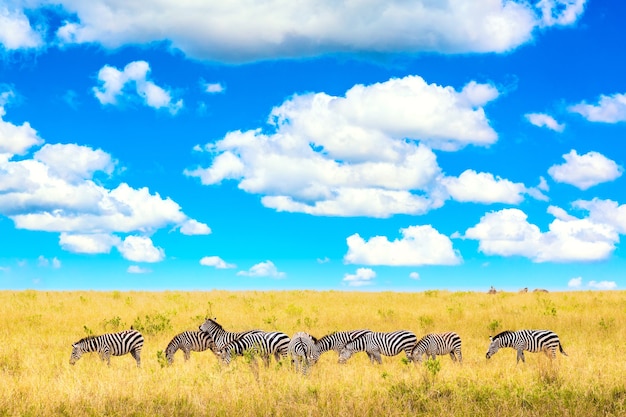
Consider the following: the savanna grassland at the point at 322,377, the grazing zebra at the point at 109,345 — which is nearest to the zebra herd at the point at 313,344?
the grazing zebra at the point at 109,345

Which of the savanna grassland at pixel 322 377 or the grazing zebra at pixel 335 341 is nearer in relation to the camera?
the savanna grassland at pixel 322 377

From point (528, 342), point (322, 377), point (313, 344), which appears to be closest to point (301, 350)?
point (313, 344)

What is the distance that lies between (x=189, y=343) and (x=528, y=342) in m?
10.2

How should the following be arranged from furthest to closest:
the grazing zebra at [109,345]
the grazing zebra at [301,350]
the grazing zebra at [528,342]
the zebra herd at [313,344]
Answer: the grazing zebra at [528,342], the grazing zebra at [109,345], the zebra herd at [313,344], the grazing zebra at [301,350]

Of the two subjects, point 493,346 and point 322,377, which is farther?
point 493,346

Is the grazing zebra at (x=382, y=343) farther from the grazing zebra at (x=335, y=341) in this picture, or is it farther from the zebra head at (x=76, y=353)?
the zebra head at (x=76, y=353)

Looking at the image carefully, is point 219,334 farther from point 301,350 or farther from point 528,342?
point 528,342

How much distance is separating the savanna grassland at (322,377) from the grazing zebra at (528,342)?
0.41m

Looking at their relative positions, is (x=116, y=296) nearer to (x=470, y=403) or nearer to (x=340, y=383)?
(x=340, y=383)

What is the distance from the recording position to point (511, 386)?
12906mm

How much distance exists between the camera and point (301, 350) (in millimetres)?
15844

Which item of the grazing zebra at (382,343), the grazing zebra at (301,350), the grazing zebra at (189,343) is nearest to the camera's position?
the grazing zebra at (301,350)

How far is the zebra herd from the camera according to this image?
1633cm

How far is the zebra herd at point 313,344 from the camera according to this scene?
643 inches
